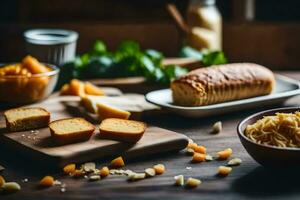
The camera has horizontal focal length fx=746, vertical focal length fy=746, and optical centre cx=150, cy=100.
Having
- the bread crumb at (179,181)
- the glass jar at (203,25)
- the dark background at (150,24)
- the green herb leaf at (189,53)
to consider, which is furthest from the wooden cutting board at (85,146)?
the dark background at (150,24)

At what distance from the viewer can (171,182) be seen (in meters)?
1.98

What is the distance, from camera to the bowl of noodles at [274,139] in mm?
1919

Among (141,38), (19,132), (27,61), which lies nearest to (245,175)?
(19,132)

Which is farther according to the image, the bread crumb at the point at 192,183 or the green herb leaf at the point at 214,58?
the green herb leaf at the point at 214,58

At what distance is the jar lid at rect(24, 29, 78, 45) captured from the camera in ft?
10.2

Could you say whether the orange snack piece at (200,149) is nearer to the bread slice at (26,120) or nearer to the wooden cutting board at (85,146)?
the wooden cutting board at (85,146)

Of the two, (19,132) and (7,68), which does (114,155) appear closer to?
(19,132)

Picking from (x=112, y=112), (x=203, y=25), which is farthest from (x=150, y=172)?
(x=203, y=25)

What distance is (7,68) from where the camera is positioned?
2730 millimetres

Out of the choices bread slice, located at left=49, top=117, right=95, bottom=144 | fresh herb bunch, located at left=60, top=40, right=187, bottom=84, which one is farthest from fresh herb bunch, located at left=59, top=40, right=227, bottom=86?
bread slice, located at left=49, top=117, right=95, bottom=144

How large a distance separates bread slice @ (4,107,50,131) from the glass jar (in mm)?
1191

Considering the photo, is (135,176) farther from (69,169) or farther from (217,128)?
(217,128)

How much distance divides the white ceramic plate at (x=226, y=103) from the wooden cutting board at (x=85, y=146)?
20cm

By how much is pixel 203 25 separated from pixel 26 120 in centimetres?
132
